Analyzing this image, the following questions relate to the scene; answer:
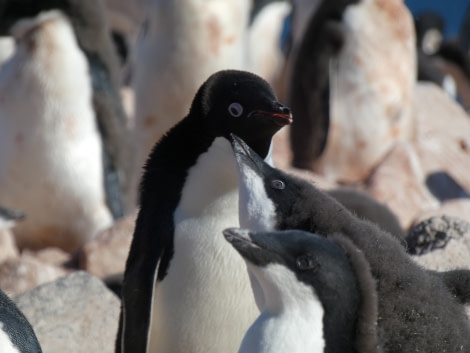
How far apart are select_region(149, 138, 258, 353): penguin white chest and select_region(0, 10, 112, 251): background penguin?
10.7 feet

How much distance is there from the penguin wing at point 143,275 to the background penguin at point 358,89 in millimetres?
4984

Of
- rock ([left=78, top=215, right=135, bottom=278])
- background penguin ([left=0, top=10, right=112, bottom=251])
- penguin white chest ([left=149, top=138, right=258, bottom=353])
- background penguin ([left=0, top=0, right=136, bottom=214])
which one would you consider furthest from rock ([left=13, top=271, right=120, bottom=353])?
background penguin ([left=0, top=0, right=136, bottom=214])

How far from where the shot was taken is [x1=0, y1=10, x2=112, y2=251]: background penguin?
6910 millimetres

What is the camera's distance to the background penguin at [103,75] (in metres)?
7.07

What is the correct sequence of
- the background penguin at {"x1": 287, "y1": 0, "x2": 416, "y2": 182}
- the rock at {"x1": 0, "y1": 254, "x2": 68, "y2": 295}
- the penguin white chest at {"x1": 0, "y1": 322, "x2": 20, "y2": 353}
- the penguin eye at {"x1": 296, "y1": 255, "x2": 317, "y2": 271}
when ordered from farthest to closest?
the background penguin at {"x1": 287, "y1": 0, "x2": 416, "y2": 182} < the rock at {"x1": 0, "y1": 254, "x2": 68, "y2": 295} < the penguin white chest at {"x1": 0, "y1": 322, "x2": 20, "y2": 353} < the penguin eye at {"x1": 296, "y1": 255, "x2": 317, "y2": 271}

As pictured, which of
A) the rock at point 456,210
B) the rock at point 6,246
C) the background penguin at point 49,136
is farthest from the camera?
the background penguin at point 49,136

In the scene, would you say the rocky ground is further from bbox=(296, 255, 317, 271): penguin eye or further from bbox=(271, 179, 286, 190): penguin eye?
bbox=(296, 255, 317, 271): penguin eye

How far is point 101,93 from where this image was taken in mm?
7094

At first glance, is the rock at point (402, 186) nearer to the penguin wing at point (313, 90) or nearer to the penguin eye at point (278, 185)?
the penguin wing at point (313, 90)

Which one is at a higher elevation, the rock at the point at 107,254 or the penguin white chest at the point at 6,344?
the penguin white chest at the point at 6,344

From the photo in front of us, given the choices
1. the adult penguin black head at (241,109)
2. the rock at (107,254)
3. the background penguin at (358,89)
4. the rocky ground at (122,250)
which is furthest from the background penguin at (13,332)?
the background penguin at (358,89)

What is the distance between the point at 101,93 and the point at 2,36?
0.74 metres

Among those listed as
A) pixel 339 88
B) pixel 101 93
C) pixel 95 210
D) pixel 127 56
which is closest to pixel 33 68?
pixel 101 93

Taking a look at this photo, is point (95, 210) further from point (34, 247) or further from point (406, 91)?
point (406, 91)
